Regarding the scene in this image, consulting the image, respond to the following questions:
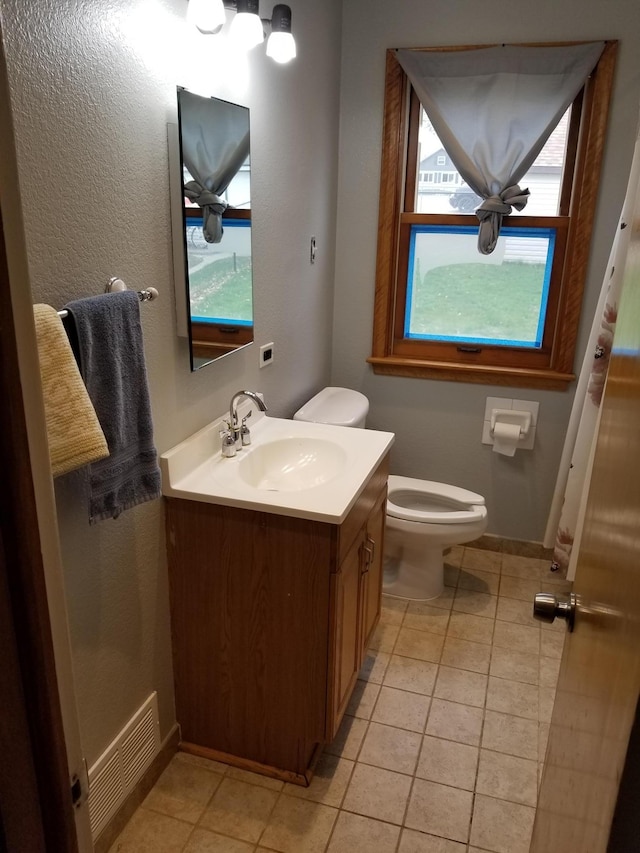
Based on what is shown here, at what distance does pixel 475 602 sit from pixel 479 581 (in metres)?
0.18

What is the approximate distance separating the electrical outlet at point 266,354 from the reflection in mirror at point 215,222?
180mm

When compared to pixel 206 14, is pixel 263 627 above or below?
below

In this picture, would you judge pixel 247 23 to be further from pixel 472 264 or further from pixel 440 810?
pixel 440 810

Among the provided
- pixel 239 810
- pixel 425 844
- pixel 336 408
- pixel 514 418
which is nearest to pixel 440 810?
pixel 425 844

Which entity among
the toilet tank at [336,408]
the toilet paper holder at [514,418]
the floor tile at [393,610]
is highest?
the toilet tank at [336,408]

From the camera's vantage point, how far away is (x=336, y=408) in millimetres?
2850

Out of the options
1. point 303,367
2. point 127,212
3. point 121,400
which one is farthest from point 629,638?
point 303,367

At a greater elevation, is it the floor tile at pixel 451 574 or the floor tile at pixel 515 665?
the floor tile at pixel 451 574

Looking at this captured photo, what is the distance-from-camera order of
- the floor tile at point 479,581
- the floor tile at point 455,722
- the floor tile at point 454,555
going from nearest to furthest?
the floor tile at point 455,722 → the floor tile at point 479,581 → the floor tile at point 454,555

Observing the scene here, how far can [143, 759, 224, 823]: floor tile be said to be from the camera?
1.83m

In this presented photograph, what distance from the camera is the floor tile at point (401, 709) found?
7.10 feet

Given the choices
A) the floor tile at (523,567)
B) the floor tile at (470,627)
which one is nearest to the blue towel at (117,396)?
the floor tile at (470,627)

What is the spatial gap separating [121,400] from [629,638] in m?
1.13

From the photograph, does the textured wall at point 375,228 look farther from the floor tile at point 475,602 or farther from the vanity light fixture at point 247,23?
the vanity light fixture at point 247,23
